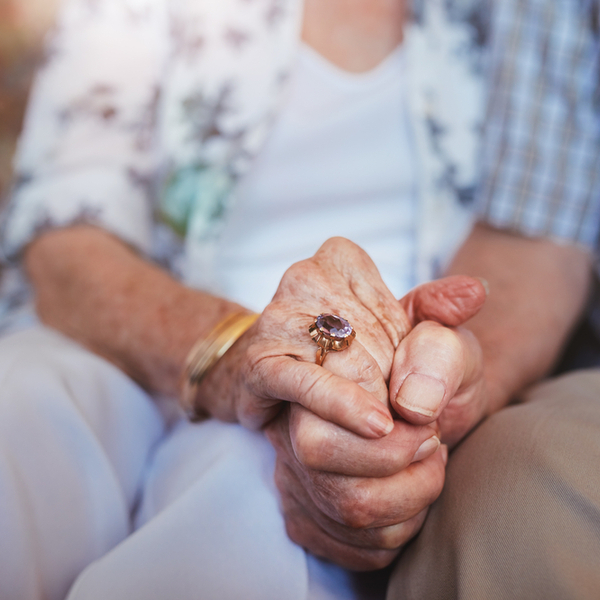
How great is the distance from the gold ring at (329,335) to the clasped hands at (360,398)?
0.04 feet

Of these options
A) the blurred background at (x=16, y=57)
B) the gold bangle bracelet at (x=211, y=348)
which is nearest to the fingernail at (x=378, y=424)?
the gold bangle bracelet at (x=211, y=348)

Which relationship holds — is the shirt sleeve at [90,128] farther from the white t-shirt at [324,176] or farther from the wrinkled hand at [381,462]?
the wrinkled hand at [381,462]

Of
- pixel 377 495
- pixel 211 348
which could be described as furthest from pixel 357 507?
pixel 211 348

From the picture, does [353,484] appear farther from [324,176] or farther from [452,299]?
[324,176]

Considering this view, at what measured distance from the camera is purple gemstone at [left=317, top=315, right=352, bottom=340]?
0.42m

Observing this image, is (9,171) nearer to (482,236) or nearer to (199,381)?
(199,381)

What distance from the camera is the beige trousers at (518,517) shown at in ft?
1.25

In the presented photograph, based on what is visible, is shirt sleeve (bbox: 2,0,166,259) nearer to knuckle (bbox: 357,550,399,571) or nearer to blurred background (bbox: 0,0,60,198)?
blurred background (bbox: 0,0,60,198)

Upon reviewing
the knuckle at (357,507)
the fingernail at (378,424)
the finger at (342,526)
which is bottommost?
the finger at (342,526)

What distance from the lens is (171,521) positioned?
514 mm

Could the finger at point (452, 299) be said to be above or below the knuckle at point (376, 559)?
above

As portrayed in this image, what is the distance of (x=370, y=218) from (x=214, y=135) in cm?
29

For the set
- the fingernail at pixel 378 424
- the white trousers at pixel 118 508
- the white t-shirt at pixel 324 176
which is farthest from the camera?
the white t-shirt at pixel 324 176

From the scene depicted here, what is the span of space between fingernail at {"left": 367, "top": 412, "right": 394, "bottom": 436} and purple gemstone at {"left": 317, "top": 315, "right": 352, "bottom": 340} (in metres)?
0.07
